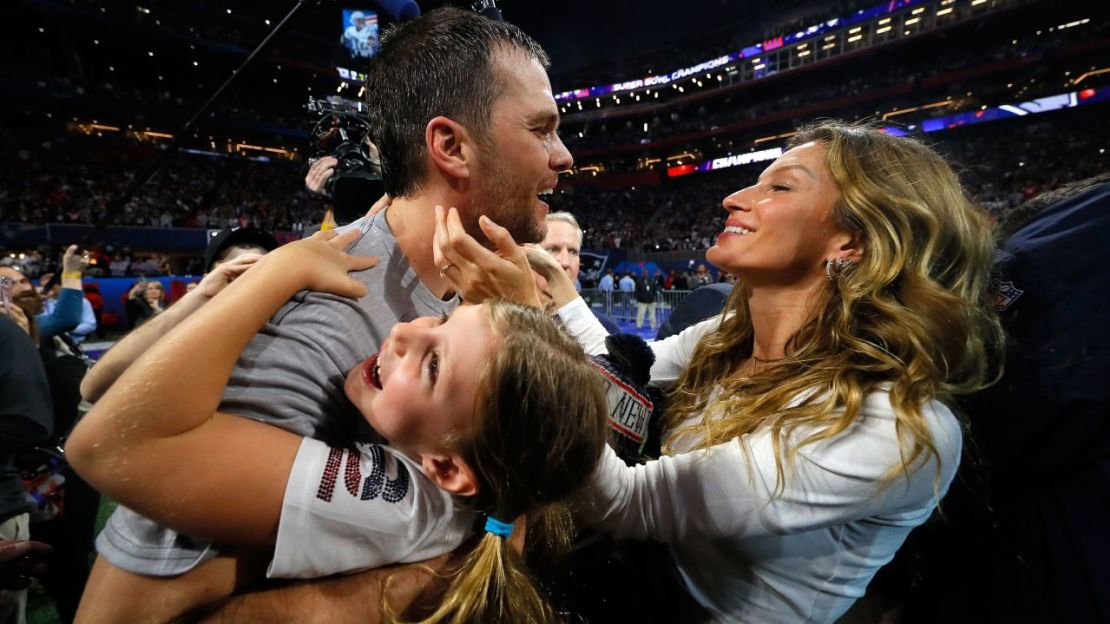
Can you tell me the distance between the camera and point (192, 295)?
1.50 m

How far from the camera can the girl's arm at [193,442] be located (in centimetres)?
85

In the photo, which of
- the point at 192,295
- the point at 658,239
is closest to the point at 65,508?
the point at 192,295

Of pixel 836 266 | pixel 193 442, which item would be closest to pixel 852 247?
pixel 836 266

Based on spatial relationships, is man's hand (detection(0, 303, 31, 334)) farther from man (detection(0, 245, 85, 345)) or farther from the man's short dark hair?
the man's short dark hair

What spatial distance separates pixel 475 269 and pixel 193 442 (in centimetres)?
72

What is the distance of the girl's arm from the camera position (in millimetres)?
848

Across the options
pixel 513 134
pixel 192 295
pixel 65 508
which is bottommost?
pixel 65 508

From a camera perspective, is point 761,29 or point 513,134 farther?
point 761,29

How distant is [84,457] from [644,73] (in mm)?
45937

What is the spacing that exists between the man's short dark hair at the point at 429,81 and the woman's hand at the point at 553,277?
0.62 m

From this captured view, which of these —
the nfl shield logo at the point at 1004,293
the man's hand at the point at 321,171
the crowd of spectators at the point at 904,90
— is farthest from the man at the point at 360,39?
the crowd of spectators at the point at 904,90

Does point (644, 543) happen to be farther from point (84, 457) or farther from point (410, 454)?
point (84, 457)

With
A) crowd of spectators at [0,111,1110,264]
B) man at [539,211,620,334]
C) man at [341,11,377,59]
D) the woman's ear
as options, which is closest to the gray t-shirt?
the woman's ear

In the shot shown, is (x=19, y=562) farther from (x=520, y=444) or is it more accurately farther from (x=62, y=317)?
(x=62, y=317)
